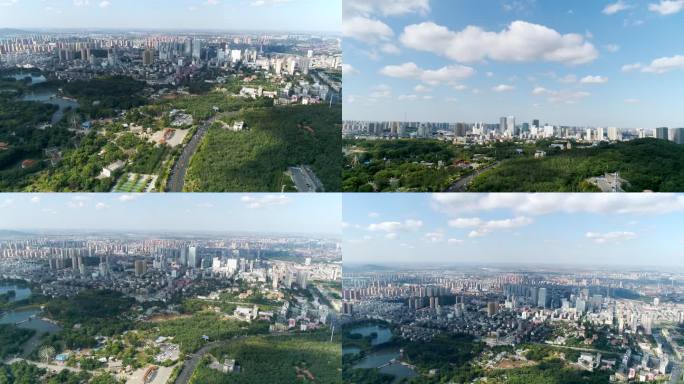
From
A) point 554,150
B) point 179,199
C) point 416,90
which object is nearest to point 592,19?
point 554,150

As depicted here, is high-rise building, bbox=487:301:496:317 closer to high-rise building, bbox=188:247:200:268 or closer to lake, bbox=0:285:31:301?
high-rise building, bbox=188:247:200:268

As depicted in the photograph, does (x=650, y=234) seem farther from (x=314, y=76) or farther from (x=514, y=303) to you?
(x=314, y=76)

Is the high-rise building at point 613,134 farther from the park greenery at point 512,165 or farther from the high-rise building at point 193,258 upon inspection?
the high-rise building at point 193,258

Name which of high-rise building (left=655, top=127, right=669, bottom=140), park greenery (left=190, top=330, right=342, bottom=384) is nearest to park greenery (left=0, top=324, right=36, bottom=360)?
park greenery (left=190, top=330, right=342, bottom=384)

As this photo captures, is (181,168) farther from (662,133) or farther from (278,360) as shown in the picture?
(662,133)

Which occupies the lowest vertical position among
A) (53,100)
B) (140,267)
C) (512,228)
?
(140,267)

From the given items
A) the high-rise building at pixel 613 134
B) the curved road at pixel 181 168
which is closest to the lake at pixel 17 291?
the curved road at pixel 181 168

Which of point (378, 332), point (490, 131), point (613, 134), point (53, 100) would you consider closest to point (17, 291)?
point (53, 100)
